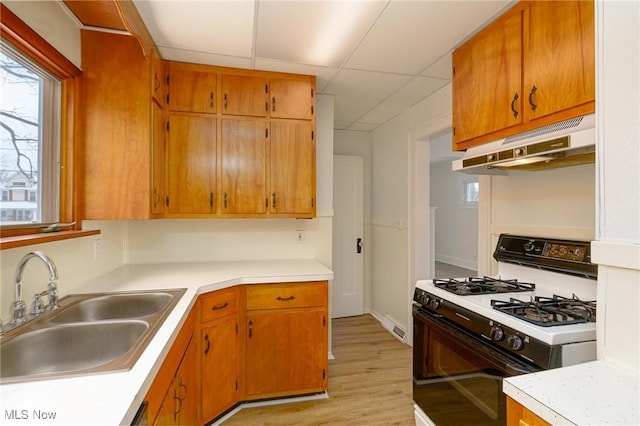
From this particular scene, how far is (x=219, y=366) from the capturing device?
6.44 ft

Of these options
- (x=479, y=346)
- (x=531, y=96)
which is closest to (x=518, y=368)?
(x=479, y=346)

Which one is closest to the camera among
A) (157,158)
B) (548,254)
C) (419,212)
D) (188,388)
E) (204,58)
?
(188,388)

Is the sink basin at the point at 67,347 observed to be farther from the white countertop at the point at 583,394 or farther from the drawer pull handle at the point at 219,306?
the white countertop at the point at 583,394

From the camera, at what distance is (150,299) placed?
1662mm

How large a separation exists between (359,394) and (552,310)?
5.10 feet

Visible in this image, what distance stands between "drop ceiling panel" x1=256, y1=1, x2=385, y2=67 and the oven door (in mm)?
1747

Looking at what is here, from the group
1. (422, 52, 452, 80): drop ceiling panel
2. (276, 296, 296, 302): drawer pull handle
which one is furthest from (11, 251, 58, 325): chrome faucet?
(422, 52, 452, 80): drop ceiling panel

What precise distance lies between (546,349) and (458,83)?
1672 millimetres

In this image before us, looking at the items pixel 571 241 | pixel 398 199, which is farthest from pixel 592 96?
pixel 398 199

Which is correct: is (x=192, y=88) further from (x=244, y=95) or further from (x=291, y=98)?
(x=291, y=98)

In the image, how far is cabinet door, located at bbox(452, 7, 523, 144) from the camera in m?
1.63

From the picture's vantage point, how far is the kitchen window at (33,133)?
4.19ft

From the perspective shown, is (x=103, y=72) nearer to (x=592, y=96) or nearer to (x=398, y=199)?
(x=592, y=96)

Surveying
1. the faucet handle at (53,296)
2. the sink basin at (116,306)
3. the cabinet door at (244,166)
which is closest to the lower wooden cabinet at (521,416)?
the sink basin at (116,306)
